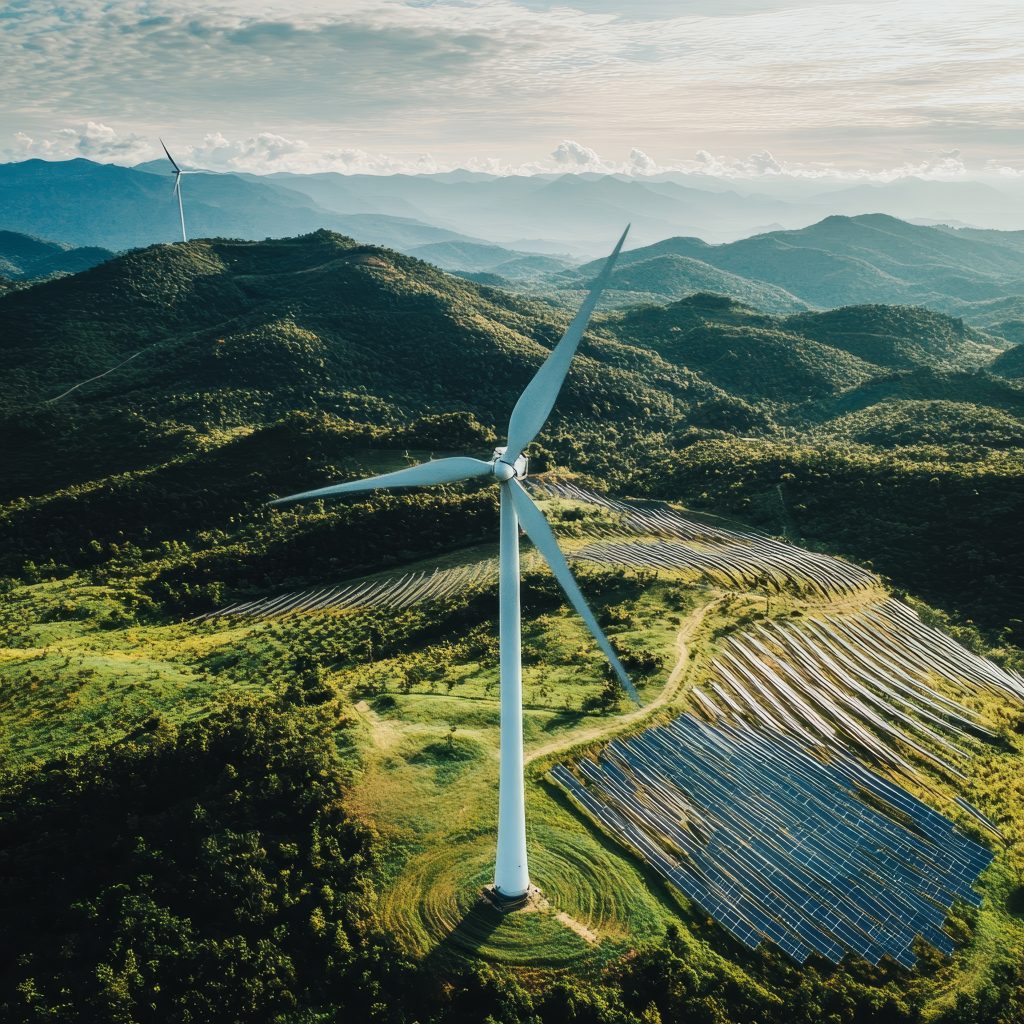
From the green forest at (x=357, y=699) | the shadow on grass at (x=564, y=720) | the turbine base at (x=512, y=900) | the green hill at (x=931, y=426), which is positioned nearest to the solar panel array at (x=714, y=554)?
the green forest at (x=357, y=699)

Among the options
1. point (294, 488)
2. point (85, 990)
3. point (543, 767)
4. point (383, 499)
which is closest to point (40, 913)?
point (85, 990)

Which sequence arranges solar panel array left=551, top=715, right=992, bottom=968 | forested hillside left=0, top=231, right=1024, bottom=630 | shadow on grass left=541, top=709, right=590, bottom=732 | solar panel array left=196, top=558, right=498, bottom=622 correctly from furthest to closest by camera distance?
1. forested hillside left=0, top=231, right=1024, bottom=630
2. solar panel array left=196, top=558, right=498, bottom=622
3. shadow on grass left=541, top=709, right=590, bottom=732
4. solar panel array left=551, top=715, right=992, bottom=968

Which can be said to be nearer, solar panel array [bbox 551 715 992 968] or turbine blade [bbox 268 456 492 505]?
turbine blade [bbox 268 456 492 505]

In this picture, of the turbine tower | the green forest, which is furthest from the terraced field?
the turbine tower

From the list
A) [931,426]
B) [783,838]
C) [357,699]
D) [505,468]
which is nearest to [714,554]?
[783,838]

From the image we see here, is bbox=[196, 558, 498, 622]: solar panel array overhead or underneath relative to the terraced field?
underneath

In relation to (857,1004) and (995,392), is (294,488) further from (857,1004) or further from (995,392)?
(995,392)

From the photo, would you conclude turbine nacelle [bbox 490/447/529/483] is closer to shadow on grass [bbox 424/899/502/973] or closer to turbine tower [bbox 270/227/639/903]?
turbine tower [bbox 270/227/639/903]
